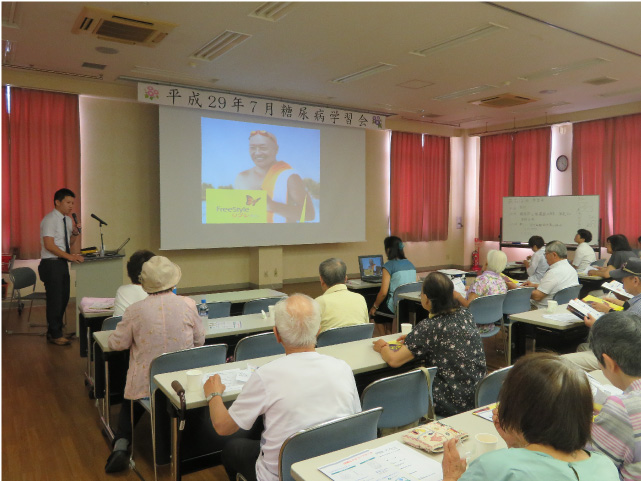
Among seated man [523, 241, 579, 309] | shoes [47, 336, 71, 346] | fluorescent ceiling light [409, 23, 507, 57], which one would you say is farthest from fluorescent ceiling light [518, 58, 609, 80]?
shoes [47, 336, 71, 346]

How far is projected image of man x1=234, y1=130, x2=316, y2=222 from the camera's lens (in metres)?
8.11

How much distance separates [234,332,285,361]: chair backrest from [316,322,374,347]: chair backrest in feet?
1.01

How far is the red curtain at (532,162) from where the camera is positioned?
981cm

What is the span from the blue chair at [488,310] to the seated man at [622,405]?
250 centimetres

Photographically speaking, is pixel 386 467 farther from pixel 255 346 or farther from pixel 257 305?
pixel 257 305

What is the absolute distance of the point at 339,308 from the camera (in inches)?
134

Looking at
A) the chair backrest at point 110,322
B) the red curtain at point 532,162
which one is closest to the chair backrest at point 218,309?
the chair backrest at point 110,322

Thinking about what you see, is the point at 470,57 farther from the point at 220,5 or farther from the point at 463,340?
the point at 463,340

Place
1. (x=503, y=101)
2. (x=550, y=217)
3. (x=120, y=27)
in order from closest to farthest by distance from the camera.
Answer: (x=120, y=27)
(x=503, y=101)
(x=550, y=217)

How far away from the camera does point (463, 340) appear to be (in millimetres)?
2453

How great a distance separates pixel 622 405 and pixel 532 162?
372 inches

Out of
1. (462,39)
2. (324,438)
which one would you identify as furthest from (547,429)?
(462,39)

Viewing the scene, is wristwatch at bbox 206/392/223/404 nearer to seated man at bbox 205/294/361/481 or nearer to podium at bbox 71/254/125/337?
seated man at bbox 205/294/361/481

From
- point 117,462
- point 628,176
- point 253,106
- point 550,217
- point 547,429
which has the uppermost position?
point 253,106
